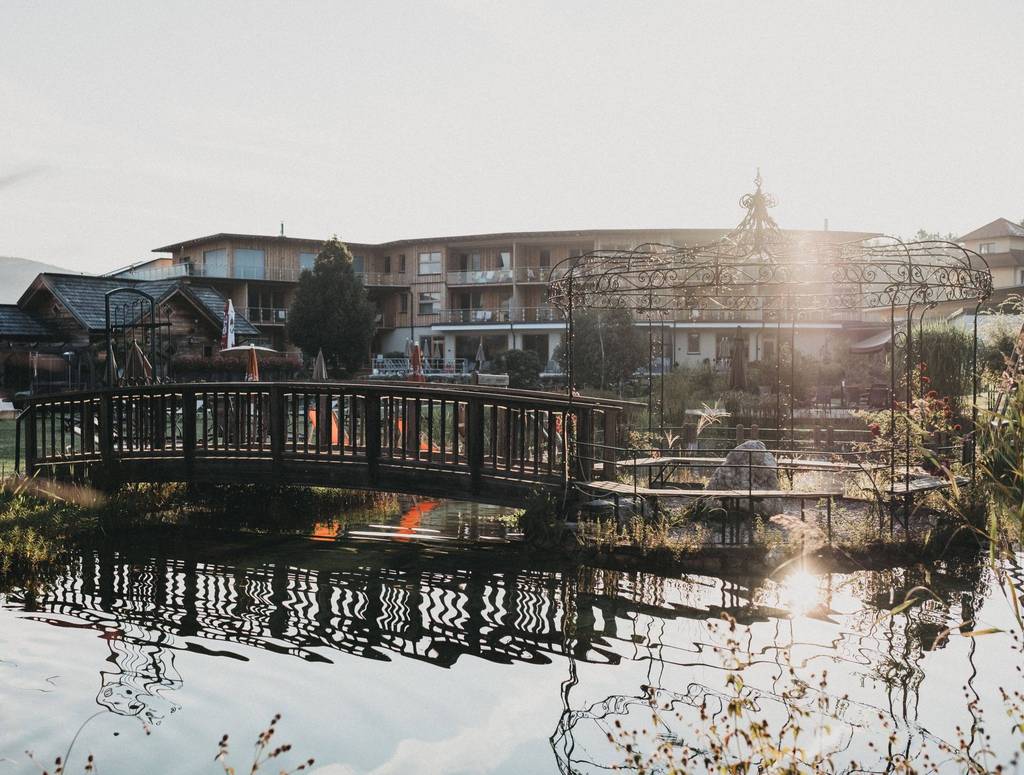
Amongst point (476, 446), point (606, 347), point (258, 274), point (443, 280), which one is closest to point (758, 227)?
point (476, 446)

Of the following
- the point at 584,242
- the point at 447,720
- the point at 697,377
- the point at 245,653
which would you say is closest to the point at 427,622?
the point at 245,653

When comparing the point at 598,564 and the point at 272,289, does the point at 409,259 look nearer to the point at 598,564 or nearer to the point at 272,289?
the point at 272,289

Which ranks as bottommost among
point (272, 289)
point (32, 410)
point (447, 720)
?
point (447, 720)

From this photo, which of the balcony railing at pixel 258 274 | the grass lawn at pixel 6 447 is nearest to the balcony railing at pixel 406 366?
the balcony railing at pixel 258 274

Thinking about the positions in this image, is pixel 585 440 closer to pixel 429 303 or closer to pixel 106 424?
pixel 106 424

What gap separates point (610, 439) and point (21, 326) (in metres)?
31.7

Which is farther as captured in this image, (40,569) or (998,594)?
(40,569)

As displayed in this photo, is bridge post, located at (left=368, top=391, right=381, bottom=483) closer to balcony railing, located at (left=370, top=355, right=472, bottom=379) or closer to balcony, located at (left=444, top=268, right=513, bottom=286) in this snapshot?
balcony railing, located at (left=370, top=355, right=472, bottom=379)

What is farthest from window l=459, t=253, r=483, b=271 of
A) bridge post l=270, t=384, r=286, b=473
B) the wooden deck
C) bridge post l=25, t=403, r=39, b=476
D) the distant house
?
the wooden deck

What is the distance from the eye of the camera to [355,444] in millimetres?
12359

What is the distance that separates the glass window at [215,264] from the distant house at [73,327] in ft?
55.7

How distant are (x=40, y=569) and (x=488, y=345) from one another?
144ft

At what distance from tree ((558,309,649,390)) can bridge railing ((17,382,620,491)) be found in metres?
A: 21.2

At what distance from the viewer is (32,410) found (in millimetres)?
14195
